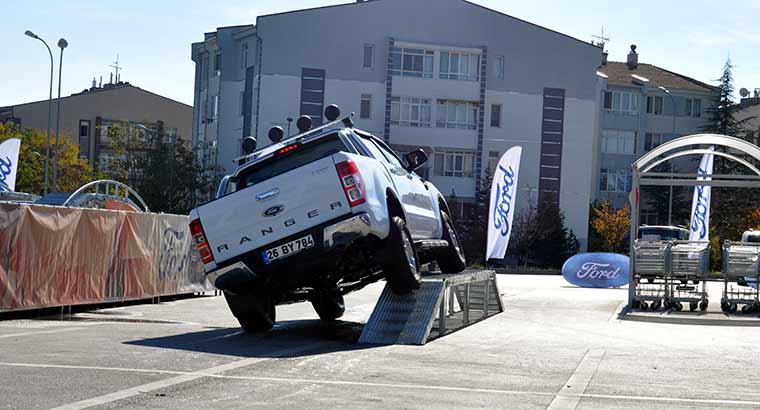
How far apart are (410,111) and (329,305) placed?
48588mm

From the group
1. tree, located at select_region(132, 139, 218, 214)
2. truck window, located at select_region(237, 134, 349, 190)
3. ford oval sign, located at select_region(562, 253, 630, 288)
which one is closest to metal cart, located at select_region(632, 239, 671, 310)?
truck window, located at select_region(237, 134, 349, 190)

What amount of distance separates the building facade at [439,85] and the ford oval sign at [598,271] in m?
30.4

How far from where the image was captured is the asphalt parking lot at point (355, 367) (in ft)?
30.0

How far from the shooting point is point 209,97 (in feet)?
237

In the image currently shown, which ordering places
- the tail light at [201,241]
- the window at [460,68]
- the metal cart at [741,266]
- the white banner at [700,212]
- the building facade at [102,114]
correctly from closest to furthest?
the tail light at [201,241], the metal cart at [741,266], the white banner at [700,212], the window at [460,68], the building facade at [102,114]

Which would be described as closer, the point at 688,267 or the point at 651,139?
the point at 688,267

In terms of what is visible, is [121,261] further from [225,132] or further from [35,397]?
[225,132]

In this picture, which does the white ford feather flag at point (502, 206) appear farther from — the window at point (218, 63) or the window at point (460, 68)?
the window at point (218, 63)

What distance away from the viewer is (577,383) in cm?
1056

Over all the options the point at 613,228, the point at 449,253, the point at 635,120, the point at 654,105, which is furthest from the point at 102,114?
the point at 449,253

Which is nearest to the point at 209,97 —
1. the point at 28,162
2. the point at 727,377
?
the point at 28,162

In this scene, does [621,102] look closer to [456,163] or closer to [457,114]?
[457,114]

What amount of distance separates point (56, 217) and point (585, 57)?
52.4 metres

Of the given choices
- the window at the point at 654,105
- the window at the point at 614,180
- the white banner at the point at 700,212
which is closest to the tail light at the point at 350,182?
the white banner at the point at 700,212
